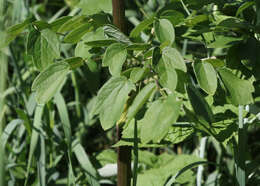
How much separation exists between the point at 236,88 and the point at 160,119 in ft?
0.83

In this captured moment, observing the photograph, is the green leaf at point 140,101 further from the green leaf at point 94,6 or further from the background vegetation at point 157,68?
the green leaf at point 94,6

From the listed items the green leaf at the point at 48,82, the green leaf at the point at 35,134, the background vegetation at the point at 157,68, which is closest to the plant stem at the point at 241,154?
the background vegetation at the point at 157,68

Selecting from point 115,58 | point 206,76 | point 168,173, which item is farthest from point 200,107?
point 168,173

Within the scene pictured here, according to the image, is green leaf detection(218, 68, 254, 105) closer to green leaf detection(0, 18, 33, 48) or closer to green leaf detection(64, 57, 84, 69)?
green leaf detection(64, 57, 84, 69)

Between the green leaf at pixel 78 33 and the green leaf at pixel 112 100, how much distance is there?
14cm

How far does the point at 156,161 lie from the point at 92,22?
0.87 metres

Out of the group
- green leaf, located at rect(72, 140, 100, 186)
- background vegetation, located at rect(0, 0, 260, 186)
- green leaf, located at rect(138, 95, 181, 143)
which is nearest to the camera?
green leaf, located at rect(138, 95, 181, 143)

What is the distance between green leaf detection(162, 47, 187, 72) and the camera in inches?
29.6

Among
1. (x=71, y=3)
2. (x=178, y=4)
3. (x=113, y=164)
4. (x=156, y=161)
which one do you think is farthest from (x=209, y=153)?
(x=178, y=4)

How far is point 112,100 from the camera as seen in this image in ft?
2.56

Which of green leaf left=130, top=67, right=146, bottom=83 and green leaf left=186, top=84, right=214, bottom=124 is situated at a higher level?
green leaf left=130, top=67, right=146, bottom=83

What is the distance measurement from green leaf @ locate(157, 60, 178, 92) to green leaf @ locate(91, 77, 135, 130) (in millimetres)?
67

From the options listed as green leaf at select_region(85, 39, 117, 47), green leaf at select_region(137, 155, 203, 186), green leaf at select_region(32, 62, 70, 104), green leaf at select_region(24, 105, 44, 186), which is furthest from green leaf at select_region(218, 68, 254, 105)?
green leaf at select_region(24, 105, 44, 186)

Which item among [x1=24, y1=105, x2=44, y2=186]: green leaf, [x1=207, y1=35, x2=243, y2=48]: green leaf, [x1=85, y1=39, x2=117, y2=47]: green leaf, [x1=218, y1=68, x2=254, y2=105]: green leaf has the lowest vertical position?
[x1=24, y1=105, x2=44, y2=186]: green leaf
